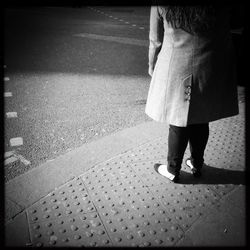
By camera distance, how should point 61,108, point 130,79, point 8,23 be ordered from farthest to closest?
point 8,23
point 130,79
point 61,108

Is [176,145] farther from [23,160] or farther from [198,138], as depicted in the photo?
[23,160]

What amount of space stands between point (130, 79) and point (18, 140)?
283 cm

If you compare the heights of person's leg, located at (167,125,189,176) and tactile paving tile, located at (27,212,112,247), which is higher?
person's leg, located at (167,125,189,176)

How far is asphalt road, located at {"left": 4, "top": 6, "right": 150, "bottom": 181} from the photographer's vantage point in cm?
313

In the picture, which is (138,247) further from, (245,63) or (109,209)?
(245,63)

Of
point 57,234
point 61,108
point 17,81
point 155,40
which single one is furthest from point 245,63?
point 17,81

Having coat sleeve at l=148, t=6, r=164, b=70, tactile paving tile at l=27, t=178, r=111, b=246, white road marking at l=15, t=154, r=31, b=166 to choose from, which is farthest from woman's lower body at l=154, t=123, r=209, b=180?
white road marking at l=15, t=154, r=31, b=166

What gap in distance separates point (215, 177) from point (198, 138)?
0.57 metres

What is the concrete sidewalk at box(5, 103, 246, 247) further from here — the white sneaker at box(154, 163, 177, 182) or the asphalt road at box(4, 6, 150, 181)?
the asphalt road at box(4, 6, 150, 181)

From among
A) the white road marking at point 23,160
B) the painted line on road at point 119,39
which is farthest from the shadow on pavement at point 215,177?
the painted line on road at point 119,39

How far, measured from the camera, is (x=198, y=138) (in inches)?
85.7

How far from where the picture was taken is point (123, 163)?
262cm

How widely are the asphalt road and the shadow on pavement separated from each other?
1323mm

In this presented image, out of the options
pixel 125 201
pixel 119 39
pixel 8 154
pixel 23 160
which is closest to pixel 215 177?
pixel 125 201
